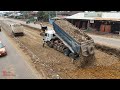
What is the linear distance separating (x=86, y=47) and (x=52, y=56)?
502 centimetres

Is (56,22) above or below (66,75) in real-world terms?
above

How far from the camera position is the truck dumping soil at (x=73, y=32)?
2023 centimetres

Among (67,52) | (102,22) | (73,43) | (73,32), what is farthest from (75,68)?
(102,22)

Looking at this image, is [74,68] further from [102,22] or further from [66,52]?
[102,22]

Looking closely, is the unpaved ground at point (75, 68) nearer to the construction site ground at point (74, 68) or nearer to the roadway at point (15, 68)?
the construction site ground at point (74, 68)

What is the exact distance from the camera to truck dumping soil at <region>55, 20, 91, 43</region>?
20234 mm

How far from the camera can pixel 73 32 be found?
21906 millimetres

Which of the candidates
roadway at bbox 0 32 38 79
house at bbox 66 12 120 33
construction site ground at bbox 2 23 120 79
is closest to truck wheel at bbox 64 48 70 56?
construction site ground at bbox 2 23 120 79

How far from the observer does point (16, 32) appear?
4097 cm

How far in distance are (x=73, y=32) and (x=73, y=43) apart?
2177 millimetres

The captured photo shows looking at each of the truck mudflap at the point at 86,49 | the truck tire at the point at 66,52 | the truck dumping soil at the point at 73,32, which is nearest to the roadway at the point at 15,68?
the truck tire at the point at 66,52

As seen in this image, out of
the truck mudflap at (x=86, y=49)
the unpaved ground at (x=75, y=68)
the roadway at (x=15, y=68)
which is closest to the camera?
the roadway at (x=15, y=68)
